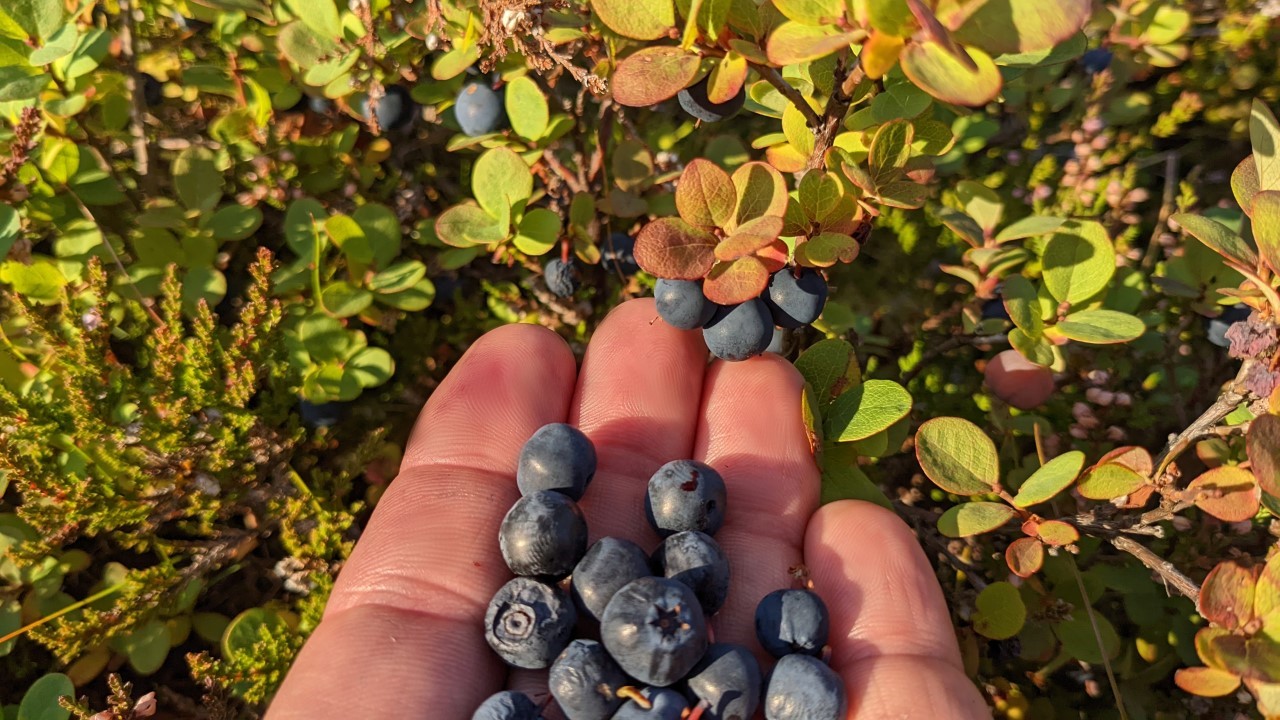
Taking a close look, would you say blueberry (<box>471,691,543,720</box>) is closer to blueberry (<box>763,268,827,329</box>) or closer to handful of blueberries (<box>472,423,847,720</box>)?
handful of blueberries (<box>472,423,847,720</box>)

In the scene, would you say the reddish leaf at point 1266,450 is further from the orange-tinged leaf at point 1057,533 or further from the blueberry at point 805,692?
the blueberry at point 805,692

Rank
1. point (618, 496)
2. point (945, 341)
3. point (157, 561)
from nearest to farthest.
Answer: point (618, 496) < point (157, 561) < point (945, 341)

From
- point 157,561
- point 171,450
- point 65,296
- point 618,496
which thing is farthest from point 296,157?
point 618,496

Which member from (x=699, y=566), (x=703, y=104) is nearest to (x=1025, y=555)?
(x=699, y=566)

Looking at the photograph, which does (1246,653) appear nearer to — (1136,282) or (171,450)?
(1136,282)

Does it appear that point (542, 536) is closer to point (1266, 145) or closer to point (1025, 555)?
point (1025, 555)

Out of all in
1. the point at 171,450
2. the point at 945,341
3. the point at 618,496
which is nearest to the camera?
the point at 618,496

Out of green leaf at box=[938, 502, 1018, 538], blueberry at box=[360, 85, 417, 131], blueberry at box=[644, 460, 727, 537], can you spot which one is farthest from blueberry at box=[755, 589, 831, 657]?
blueberry at box=[360, 85, 417, 131]
